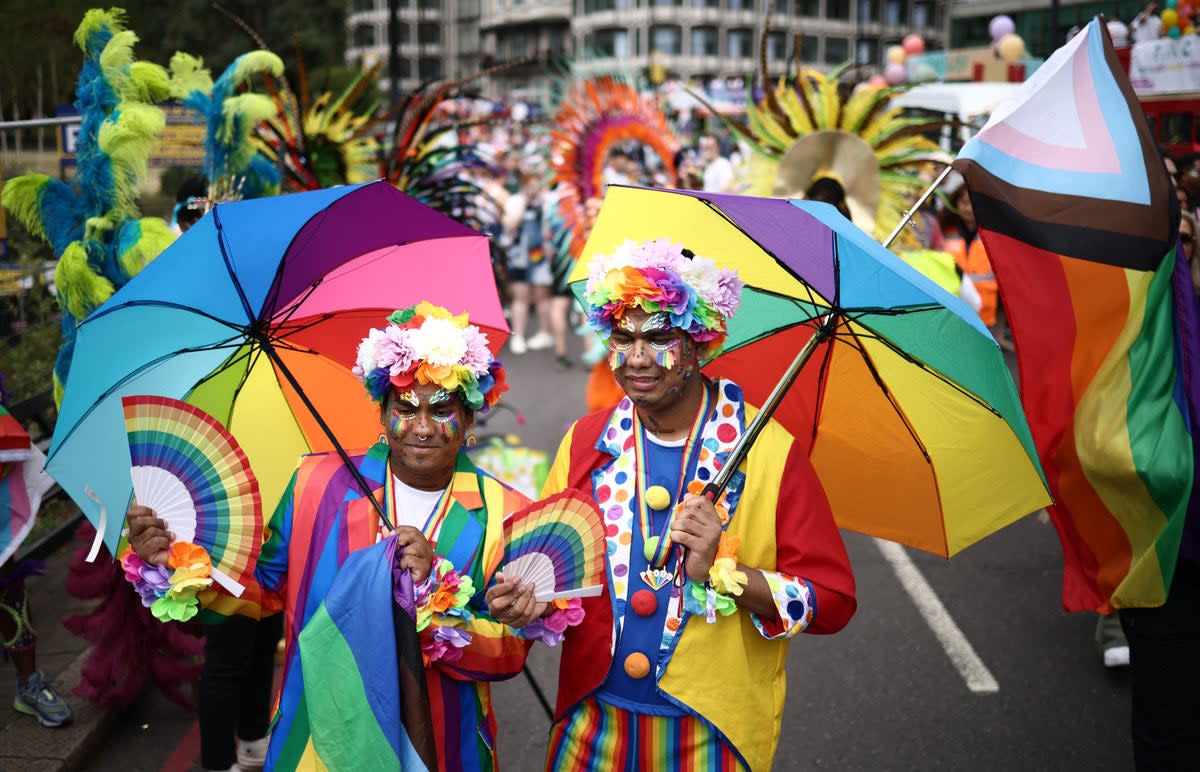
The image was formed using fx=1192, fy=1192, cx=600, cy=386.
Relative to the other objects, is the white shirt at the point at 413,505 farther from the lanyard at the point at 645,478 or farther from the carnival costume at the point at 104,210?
the carnival costume at the point at 104,210

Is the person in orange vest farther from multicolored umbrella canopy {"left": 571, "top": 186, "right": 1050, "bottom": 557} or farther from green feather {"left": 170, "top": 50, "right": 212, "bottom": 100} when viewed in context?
green feather {"left": 170, "top": 50, "right": 212, "bottom": 100}

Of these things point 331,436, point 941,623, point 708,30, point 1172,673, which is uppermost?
point 708,30

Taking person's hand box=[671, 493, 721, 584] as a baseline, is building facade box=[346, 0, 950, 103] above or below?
above

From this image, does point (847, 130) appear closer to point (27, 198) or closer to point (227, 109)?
point (227, 109)

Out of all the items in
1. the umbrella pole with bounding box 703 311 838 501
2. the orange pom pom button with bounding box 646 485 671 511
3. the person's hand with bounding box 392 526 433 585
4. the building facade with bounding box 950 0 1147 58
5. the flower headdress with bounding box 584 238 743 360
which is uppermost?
the building facade with bounding box 950 0 1147 58

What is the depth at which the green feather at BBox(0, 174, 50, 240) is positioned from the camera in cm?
428

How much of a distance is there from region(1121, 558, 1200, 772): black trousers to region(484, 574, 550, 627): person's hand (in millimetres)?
1917

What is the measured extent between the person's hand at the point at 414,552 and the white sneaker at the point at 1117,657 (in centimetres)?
379

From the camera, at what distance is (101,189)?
4.28 m

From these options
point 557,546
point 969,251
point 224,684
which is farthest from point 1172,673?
point 969,251

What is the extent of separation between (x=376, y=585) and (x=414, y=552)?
0.13m

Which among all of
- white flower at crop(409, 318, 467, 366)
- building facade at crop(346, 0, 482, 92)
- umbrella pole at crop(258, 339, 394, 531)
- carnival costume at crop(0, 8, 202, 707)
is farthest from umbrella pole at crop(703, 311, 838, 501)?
building facade at crop(346, 0, 482, 92)

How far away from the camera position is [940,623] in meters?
5.94

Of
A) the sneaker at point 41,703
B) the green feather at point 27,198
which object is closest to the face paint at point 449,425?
the green feather at point 27,198
